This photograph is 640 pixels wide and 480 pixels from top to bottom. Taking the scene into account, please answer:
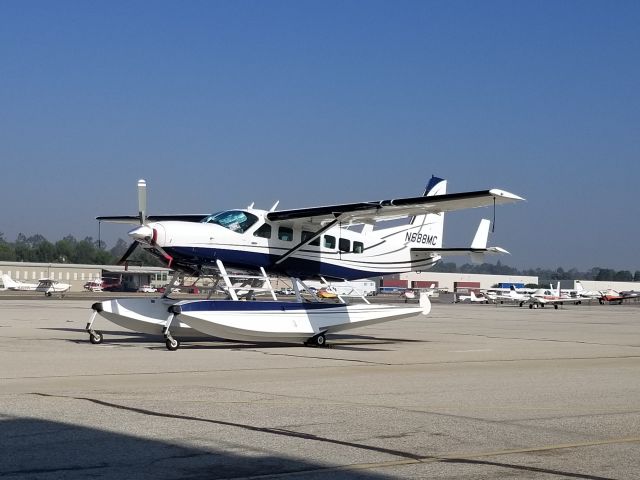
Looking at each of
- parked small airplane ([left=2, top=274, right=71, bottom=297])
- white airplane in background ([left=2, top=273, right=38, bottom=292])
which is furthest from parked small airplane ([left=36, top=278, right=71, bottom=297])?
white airplane in background ([left=2, top=273, right=38, bottom=292])

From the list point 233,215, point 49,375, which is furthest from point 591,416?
point 233,215

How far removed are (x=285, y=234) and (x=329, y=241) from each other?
160 centimetres

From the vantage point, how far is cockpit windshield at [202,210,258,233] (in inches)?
886

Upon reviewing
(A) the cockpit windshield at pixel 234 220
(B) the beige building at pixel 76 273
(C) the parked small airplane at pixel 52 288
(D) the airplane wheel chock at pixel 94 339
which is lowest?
Answer: (D) the airplane wheel chock at pixel 94 339

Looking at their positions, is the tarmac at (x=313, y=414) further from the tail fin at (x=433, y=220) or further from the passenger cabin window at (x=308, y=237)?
the tail fin at (x=433, y=220)

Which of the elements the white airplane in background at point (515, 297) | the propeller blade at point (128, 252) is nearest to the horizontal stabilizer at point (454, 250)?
the propeller blade at point (128, 252)

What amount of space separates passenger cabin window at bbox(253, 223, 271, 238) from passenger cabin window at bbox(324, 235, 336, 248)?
2.01 meters

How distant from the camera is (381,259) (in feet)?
84.9

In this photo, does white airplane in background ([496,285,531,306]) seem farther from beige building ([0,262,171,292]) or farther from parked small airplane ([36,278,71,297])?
beige building ([0,262,171,292])

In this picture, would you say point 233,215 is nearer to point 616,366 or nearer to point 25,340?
point 25,340

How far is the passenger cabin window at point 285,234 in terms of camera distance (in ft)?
76.6

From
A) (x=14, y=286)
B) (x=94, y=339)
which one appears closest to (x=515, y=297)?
(x=14, y=286)

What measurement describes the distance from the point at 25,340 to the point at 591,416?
15521 mm

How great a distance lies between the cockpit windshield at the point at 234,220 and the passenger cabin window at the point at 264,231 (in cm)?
26
